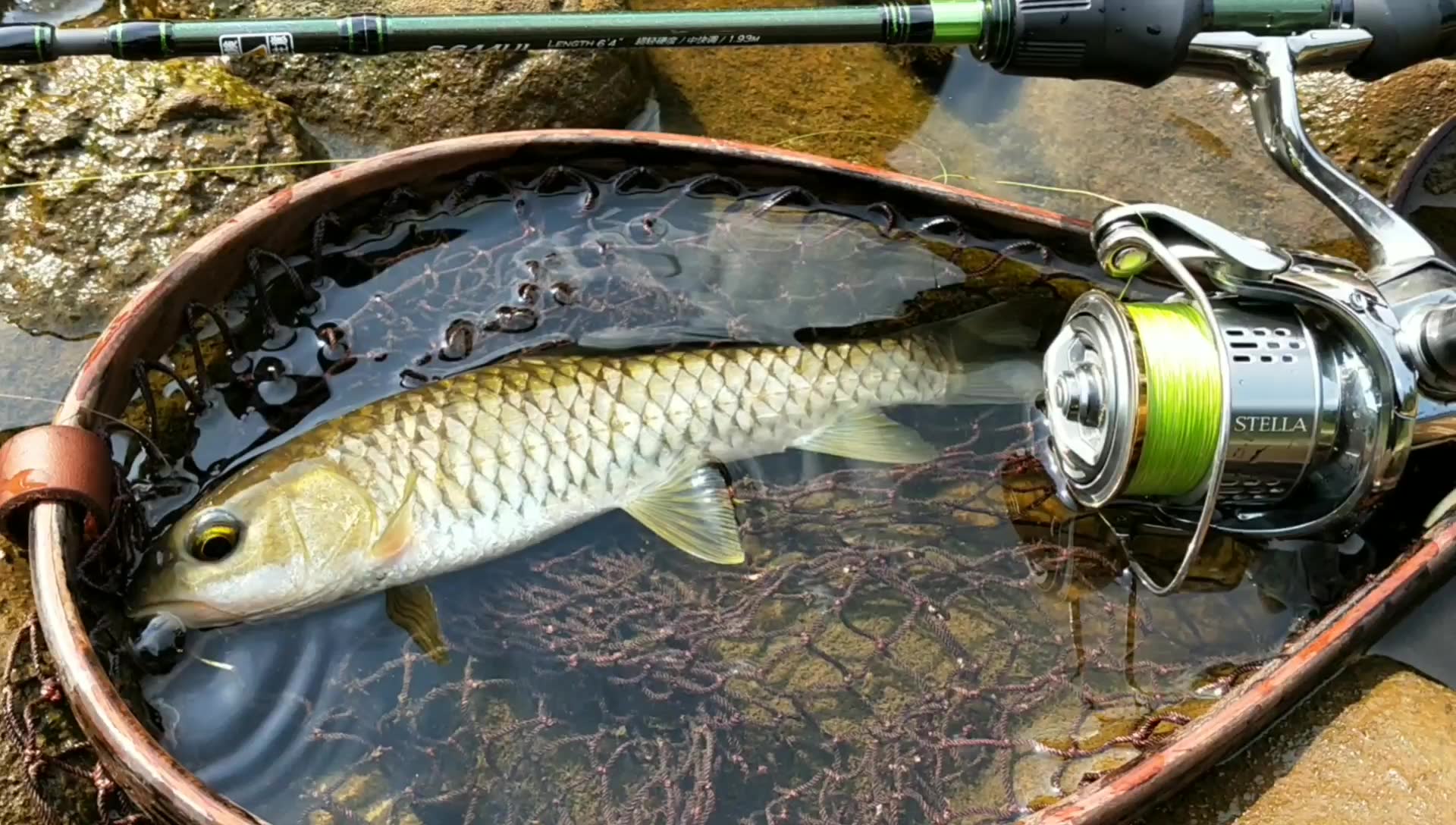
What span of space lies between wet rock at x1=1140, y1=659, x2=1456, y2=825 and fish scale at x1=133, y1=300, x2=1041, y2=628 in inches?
35.6

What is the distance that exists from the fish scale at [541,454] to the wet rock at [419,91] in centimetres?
102

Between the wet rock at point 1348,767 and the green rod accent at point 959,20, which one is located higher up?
the green rod accent at point 959,20

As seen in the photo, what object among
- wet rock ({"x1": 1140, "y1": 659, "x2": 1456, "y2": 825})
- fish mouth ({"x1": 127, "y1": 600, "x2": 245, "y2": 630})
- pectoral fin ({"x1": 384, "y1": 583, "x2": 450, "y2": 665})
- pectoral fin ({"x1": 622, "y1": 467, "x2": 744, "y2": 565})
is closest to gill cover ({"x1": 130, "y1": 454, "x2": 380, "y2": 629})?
fish mouth ({"x1": 127, "y1": 600, "x2": 245, "y2": 630})

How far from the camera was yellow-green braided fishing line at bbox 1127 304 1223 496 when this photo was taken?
2.14 meters

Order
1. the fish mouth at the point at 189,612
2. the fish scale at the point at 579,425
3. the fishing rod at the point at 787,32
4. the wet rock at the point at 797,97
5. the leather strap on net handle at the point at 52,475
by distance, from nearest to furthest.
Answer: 1. the leather strap on net handle at the point at 52,475
2. the fishing rod at the point at 787,32
3. the fish mouth at the point at 189,612
4. the fish scale at the point at 579,425
5. the wet rock at the point at 797,97

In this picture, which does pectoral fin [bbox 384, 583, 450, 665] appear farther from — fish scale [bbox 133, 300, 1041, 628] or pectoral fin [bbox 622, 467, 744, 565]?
pectoral fin [bbox 622, 467, 744, 565]

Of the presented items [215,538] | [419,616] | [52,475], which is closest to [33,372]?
[215,538]

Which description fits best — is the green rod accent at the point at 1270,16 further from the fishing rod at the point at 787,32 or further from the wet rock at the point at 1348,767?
the wet rock at the point at 1348,767

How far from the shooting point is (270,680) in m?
2.20

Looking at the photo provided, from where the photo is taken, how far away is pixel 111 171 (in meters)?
2.89

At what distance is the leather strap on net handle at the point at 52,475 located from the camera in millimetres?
1850

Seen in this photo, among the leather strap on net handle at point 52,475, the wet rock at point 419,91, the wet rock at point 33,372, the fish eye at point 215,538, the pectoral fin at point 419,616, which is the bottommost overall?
the pectoral fin at point 419,616

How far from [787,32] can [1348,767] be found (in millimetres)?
1765

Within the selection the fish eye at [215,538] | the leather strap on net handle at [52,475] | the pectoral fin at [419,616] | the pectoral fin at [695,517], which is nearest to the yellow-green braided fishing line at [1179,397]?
the pectoral fin at [695,517]
